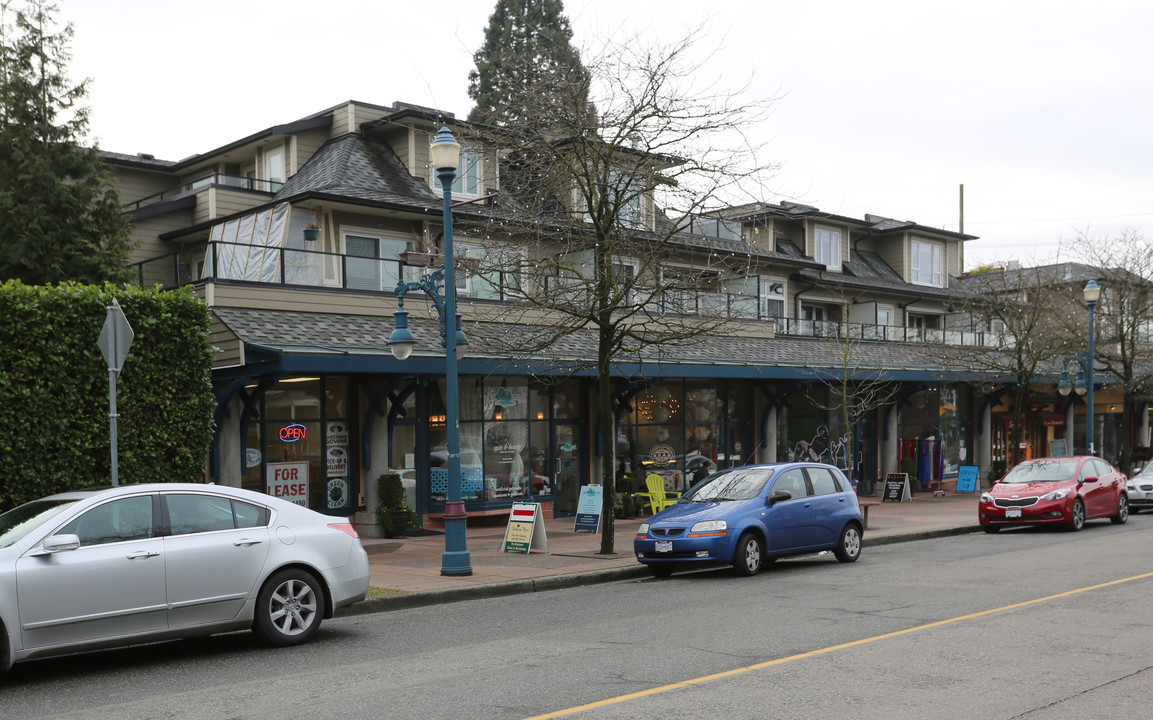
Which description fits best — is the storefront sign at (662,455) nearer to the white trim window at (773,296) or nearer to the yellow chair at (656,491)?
the yellow chair at (656,491)

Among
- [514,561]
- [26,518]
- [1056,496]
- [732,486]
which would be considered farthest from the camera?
[1056,496]

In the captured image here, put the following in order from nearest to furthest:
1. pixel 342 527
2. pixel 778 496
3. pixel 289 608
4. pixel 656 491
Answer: pixel 289 608 → pixel 342 527 → pixel 778 496 → pixel 656 491

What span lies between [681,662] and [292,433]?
473 inches

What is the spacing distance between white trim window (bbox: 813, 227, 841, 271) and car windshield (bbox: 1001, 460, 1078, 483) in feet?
55.5

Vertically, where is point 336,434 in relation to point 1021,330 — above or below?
below

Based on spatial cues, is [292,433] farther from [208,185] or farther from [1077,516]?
[1077,516]

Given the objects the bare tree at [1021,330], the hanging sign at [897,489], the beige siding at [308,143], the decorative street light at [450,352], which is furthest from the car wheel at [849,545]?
the beige siding at [308,143]

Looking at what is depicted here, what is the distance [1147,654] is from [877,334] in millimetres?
27548

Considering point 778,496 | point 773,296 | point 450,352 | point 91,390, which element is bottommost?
point 778,496

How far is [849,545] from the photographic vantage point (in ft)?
51.4

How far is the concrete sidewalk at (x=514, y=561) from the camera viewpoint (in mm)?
12453

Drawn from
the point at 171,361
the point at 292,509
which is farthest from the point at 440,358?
the point at 292,509

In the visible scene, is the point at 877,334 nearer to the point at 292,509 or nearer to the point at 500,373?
the point at 500,373

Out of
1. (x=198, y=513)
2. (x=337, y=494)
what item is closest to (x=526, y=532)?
(x=337, y=494)
